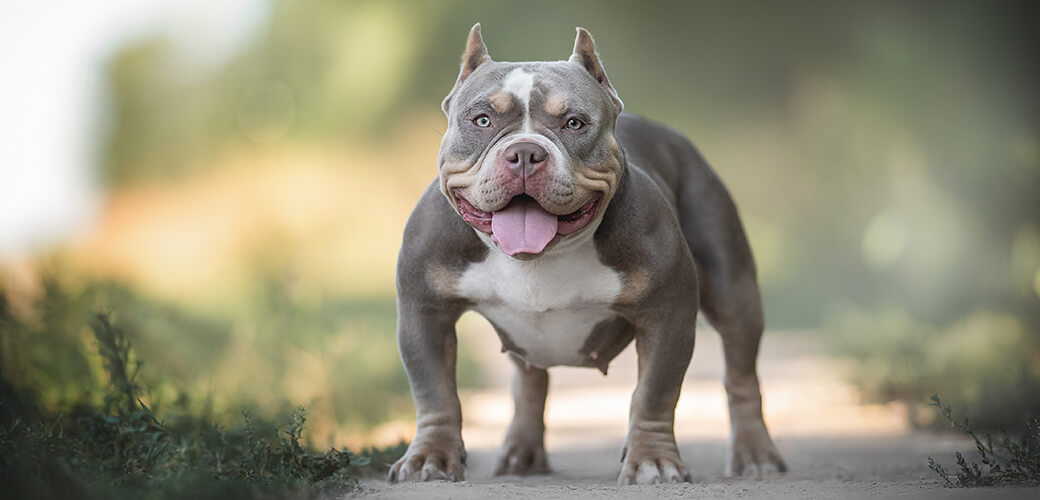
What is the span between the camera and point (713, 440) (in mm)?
6520

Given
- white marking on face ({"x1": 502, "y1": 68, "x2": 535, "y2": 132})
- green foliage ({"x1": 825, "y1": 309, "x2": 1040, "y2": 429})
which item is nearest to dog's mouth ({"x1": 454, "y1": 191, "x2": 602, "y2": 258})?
white marking on face ({"x1": 502, "y1": 68, "x2": 535, "y2": 132})

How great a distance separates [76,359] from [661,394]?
341cm

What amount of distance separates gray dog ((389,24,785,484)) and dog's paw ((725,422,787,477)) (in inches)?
30.6

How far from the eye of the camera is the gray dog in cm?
339

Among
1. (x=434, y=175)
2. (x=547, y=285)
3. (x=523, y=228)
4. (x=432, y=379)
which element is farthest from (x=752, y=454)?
(x=434, y=175)

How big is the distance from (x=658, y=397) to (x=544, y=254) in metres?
0.66

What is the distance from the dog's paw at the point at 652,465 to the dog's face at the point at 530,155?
30.6 inches

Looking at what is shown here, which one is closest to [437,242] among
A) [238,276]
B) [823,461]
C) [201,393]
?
[823,461]

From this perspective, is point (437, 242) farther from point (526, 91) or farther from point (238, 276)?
point (238, 276)

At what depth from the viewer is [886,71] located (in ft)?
37.5

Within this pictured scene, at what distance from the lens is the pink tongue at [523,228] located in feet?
11.0

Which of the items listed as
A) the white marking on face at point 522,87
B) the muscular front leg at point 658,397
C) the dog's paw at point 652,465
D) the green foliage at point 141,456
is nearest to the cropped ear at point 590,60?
the white marking on face at point 522,87

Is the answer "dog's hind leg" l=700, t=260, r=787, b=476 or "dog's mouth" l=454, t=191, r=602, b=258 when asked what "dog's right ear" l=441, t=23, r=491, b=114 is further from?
"dog's hind leg" l=700, t=260, r=787, b=476

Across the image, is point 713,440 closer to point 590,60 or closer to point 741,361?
point 741,361
